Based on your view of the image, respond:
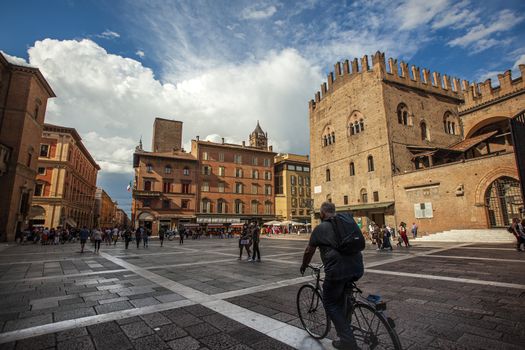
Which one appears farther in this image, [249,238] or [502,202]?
[502,202]

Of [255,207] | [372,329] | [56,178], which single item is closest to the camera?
[372,329]

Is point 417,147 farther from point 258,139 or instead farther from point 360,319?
point 258,139

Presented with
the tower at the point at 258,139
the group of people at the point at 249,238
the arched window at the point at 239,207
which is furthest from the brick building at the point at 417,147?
the tower at the point at 258,139

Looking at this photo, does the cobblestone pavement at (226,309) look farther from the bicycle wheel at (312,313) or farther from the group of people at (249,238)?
the group of people at (249,238)

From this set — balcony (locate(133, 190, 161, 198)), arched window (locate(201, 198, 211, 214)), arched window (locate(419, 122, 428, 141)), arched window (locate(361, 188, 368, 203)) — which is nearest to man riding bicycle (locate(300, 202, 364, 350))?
arched window (locate(361, 188, 368, 203))

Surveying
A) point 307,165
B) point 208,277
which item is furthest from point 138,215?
point 208,277

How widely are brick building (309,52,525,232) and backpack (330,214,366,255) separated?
21117 millimetres

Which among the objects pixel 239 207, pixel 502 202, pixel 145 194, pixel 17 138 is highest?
pixel 17 138

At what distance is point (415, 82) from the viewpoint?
28.3 metres

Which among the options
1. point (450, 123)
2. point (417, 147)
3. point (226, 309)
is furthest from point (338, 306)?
point (450, 123)

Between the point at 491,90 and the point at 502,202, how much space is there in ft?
49.1

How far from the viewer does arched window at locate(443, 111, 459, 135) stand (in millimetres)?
29150

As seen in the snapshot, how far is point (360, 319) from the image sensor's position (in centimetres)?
270

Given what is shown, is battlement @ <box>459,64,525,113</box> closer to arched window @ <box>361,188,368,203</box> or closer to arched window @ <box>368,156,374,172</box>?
arched window @ <box>368,156,374,172</box>
